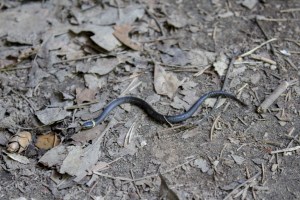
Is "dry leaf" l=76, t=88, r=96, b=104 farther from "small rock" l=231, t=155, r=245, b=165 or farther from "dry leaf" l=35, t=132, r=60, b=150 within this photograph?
"small rock" l=231, t=155, r=245, b=165

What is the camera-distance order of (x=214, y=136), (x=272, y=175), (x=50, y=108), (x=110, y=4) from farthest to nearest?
(x=110, y=4) → (x=50, y=108) → (x=214, y=136) → (x=272, y=175)

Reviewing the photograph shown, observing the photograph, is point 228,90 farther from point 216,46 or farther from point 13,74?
point 13,74

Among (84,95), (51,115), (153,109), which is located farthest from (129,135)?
(51,115)

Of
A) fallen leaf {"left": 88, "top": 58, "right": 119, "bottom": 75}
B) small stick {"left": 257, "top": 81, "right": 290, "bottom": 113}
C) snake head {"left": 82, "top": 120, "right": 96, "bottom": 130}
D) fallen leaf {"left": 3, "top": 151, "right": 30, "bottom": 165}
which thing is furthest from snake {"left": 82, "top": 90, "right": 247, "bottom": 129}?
fallen leaf {"left": 3, "top": 151, "right": 30, "bottom": 165}

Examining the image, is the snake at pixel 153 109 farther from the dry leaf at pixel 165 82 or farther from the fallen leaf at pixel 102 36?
the fallen leaf at pixel 102 36

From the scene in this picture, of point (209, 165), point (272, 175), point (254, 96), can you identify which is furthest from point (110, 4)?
point (272, 175)
